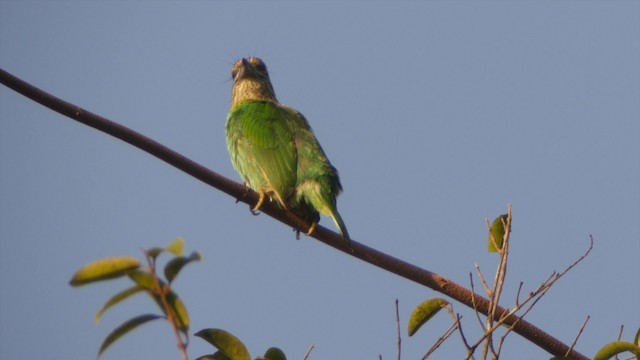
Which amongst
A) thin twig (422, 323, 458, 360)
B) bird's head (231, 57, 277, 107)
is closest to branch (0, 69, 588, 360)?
thin twig (422, 323, 458, 360)

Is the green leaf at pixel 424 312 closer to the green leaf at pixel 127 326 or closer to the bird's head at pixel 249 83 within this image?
the green leaf at pixel 127 326

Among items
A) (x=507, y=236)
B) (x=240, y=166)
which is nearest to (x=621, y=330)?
(x=507, y=236)

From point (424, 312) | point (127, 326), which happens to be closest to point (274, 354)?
point (424, 312)

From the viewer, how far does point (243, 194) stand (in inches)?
139

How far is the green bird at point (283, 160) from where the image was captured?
193 inches

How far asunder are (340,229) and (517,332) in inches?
52.3

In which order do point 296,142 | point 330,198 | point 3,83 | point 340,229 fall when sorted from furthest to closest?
point 296,142 → point 330,198 → point 340,229 → point 3,83

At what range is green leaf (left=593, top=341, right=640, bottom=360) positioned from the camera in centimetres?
275

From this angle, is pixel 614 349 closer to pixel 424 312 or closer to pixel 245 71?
pixel 424 312

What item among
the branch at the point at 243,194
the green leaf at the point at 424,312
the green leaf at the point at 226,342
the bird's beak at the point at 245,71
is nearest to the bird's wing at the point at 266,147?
the bird's beak at the point at 245,71

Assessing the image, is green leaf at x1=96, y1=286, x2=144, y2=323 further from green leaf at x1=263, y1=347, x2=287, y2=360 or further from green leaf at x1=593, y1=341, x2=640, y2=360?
green leaf at x1=593, y1=341, x2=640, y2=360

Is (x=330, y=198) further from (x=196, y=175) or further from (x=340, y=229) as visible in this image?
(x=196, y=175)

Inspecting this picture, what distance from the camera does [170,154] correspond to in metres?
3.07

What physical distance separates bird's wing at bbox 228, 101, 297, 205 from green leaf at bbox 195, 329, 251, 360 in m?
2.40
